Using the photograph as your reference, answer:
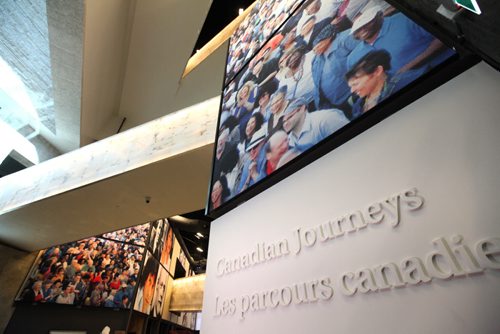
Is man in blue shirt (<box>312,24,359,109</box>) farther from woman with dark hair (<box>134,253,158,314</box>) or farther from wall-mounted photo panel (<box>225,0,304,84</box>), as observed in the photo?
woman with dark hair (<box>134,253,158,314</box>)

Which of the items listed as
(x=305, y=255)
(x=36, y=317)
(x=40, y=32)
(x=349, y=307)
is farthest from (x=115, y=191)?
(x=36, y=317)

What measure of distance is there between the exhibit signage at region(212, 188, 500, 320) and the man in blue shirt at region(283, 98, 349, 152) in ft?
1.39

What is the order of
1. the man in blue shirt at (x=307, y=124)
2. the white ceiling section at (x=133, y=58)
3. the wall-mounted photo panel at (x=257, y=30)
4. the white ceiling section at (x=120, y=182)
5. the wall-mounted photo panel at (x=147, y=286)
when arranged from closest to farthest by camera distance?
the man in blue shirt at (x=307, y=124) → the wall-mounted photo panel at (x=257, y=30) → the white ceiling section at (x=120, y=182) → the white ceiling section at (x=133, y=58) → the wall-mounted photo panel at (x=147, y=286)

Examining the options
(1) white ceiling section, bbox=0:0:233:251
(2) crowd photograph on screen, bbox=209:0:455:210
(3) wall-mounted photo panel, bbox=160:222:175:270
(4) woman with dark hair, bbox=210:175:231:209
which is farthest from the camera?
(3) wall-mounted photo panel, bbox=160:222:175:270

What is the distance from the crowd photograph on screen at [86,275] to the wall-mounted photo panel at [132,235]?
139 mm

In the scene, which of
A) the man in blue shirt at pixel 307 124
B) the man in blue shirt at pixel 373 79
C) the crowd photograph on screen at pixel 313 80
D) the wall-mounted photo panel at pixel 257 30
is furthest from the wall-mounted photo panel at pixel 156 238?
the man in blue shirt at pixel 373 79

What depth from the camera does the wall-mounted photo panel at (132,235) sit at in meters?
7.20

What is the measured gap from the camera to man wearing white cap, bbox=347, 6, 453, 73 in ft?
3.32

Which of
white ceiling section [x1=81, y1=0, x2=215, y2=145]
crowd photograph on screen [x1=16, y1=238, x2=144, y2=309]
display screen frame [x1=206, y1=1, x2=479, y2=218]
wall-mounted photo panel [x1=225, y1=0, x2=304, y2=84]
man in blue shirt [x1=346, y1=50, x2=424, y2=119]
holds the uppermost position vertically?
white ceiling section [x1=81, y1=0, x2=215, y2=145]

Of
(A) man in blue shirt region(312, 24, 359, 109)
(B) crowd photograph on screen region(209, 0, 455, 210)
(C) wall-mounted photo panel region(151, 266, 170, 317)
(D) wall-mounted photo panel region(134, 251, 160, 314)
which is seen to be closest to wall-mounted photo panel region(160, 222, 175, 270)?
(C) wall-mounted photo panel region(151, 266, 170, 317)

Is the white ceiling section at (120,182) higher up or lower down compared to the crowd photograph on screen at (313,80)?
higher up

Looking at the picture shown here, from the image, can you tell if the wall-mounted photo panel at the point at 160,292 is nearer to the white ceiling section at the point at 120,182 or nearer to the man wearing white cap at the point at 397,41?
the white ceiling section at the point at 120,182

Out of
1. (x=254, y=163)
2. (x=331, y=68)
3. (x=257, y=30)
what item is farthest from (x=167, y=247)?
(x=331, y=68)

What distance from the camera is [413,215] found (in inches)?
32.7
